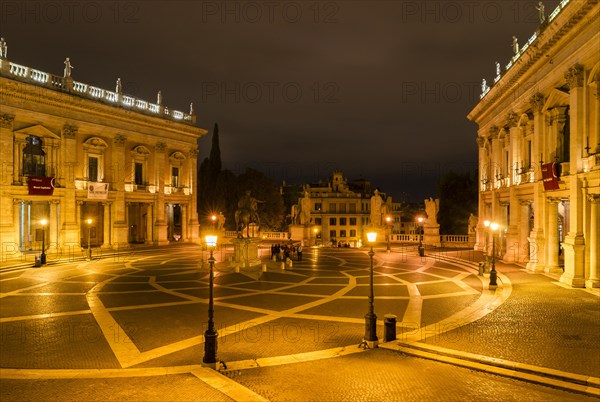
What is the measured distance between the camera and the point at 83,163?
3819 cm

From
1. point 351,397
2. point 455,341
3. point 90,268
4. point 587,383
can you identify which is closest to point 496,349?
point 455,341

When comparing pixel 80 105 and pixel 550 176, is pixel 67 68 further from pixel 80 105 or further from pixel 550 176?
pixel 550 176

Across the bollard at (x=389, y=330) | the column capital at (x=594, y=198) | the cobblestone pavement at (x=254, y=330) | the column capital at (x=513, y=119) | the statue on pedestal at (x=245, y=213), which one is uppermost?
the column capital at (x=513, y=119)

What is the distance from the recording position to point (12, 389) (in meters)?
9.35

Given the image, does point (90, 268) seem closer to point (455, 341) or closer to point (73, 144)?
point (73, 144)

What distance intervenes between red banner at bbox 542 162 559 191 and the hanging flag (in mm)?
36436

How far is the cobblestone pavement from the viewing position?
31.8ft

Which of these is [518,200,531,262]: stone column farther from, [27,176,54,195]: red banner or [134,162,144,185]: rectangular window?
[27,176,54,195]: red banner

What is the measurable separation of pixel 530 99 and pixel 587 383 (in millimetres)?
21036

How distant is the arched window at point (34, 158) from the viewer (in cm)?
3456

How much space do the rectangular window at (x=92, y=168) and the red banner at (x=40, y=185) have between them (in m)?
4.70

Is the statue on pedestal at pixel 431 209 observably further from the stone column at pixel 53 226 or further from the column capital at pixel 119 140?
the stone column at pixel 53 226

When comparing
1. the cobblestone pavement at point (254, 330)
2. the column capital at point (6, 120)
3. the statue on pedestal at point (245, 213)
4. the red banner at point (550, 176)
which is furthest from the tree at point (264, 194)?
the red banner at point (550, 176)

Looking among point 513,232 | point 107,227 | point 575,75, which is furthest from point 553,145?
point 107,227
